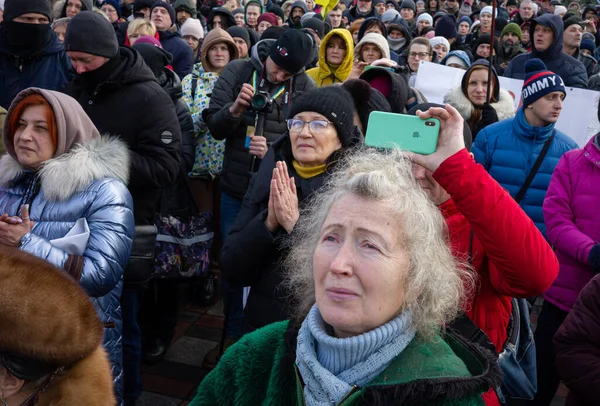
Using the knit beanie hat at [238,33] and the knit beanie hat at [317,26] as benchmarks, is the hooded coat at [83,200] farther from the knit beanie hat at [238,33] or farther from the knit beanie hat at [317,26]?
the knit beanie hat at [317,26]

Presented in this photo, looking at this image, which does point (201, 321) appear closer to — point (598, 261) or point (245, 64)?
point (245, 64)

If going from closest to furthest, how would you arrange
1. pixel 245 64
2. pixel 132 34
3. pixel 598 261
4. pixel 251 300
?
1. pixel 251 300
2. pixel 598 261
3. pixel 245 64
4. pixel 132 34

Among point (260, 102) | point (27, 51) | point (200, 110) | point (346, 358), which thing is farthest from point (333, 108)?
point (27, 51)

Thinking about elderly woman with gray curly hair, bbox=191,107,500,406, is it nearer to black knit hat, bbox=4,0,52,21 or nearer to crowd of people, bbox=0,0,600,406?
crowd of people, bbox=0,0,600,406

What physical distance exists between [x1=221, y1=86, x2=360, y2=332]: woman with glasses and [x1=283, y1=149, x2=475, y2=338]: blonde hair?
66 centimetres

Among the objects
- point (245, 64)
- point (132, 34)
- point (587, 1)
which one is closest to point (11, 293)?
point (245, 64)

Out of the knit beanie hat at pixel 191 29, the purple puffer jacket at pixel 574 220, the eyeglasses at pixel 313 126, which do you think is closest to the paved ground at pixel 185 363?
the purple puffer jacket at pixel 574 220

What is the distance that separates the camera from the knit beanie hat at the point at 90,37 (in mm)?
3277

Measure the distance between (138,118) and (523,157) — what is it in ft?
7.96

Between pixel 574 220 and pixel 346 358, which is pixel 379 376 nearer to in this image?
pixel 346 358

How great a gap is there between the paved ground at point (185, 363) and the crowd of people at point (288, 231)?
12 centimetres

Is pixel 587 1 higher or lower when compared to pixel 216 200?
higher

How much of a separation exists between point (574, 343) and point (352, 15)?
11.7 m

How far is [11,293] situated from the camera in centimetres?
172
